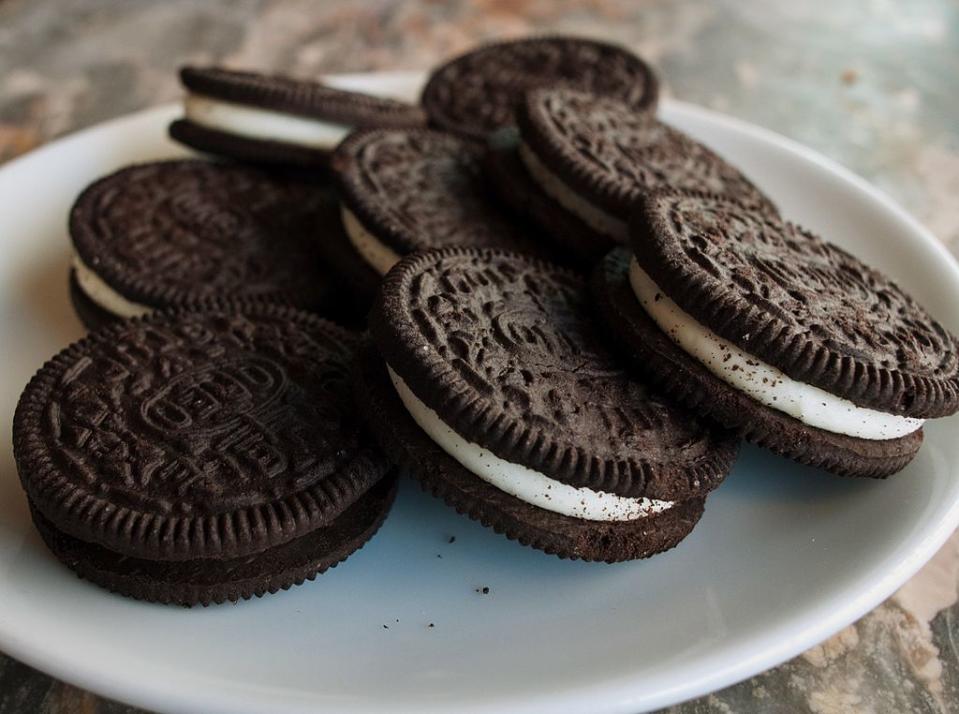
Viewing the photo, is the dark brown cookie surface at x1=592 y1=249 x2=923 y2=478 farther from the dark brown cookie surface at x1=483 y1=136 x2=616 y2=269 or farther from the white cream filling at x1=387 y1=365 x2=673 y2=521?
the dark brown cookie surface at x1=483 y1=136 x2=616 y2=269

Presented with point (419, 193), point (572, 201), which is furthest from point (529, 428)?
point (419, 193)

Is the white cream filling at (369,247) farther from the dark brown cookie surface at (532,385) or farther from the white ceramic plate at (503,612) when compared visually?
the white ceramic plate at (503,612)

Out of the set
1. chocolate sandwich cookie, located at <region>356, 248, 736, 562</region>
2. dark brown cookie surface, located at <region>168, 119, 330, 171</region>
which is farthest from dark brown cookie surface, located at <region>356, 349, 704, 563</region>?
dark brown cookie surface, located at <region>168, 119, 330, 171</region>

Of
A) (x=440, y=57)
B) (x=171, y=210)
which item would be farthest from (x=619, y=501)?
(x=440, y=57)

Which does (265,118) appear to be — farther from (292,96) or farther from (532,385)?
(532,385)

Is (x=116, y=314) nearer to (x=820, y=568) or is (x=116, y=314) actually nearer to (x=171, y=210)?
(x=171, y=210)

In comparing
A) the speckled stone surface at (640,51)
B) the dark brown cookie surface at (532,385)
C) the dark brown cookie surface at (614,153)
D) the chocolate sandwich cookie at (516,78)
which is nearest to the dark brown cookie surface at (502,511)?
the dark brown cookie surface at (532,385)
